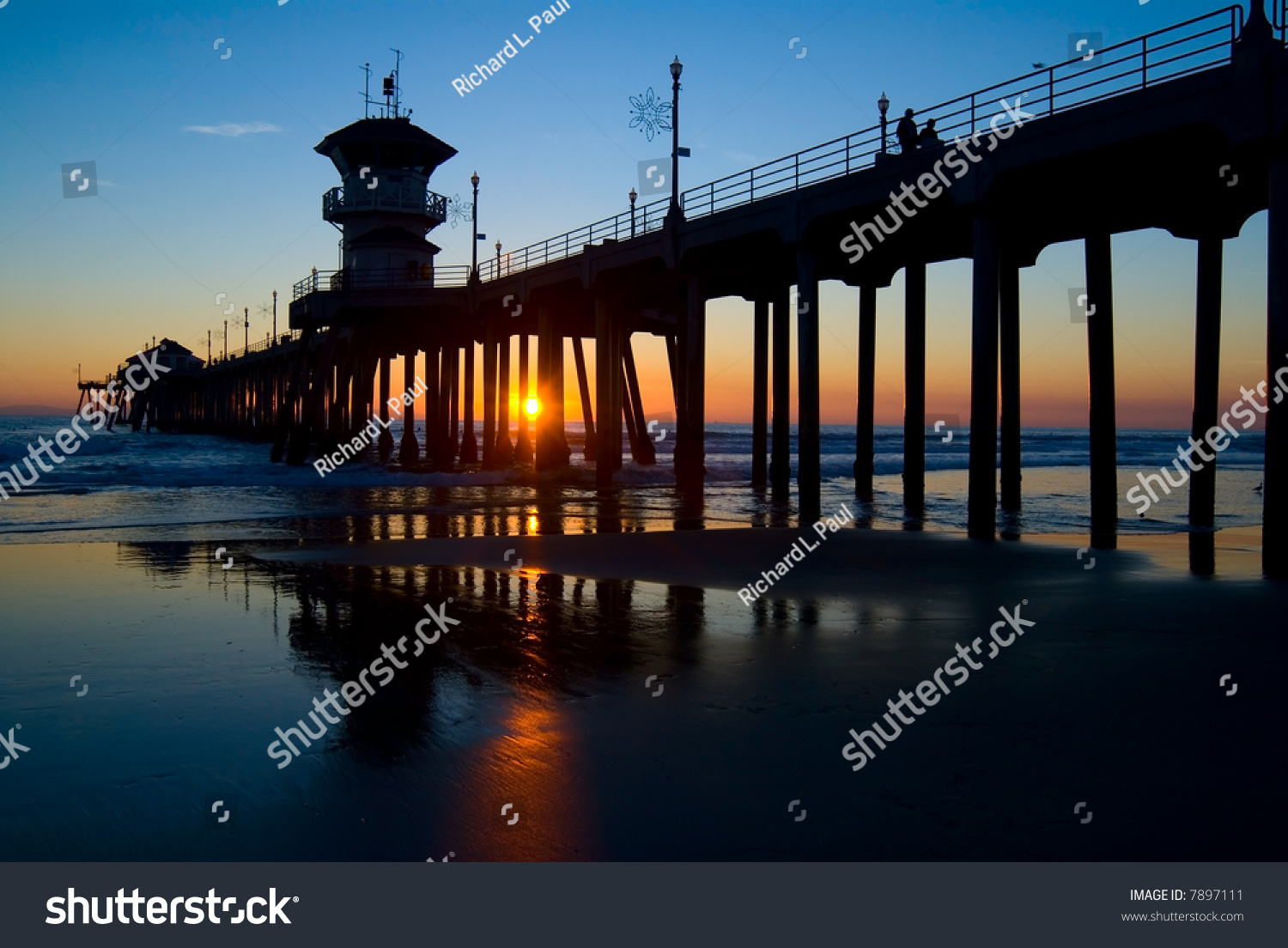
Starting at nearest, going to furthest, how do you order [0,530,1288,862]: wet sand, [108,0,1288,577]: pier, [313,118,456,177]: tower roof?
[0,530,1288,862]: wet sand < [108,0,1288,577]: pier < [313,118,456,177]: tower roof

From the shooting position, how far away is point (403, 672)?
7.07 meters

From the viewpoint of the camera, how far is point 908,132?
773 inches

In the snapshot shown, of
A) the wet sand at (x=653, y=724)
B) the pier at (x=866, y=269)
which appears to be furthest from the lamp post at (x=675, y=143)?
the wet sand at (x=653, y=724)

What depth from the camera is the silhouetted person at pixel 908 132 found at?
63.7 feet

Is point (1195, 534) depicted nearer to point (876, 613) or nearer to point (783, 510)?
point (783, 510)

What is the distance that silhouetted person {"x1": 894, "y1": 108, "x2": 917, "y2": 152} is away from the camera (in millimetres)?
19422

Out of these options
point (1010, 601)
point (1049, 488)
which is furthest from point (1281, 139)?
point (1049, 488)

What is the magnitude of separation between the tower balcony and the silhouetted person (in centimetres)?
3182

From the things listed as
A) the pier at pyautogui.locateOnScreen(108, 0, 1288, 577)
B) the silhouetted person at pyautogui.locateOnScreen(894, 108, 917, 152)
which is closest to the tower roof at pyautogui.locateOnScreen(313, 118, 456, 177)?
the pier at pyautogui.locateOnScreen(108, 0, 1288, 577)

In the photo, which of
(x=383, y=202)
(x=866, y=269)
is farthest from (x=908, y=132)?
(x=383, y=202)

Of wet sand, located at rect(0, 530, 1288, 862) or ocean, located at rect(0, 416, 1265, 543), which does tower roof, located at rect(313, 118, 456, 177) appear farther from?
wet sand, located at rect(0, 530, 1288, 862)

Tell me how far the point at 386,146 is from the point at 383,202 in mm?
2826

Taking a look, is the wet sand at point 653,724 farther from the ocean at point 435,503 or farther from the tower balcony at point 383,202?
the tower balcony at point 383,202

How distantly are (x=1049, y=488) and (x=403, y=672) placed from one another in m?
29.5
